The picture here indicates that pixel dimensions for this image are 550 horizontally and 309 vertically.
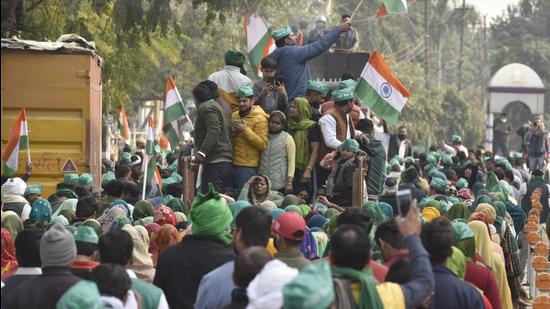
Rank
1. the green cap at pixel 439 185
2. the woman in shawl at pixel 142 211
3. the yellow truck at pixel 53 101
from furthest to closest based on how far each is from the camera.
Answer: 1. the green cap at pixel 439 185
2. the yellow truck at pixel 53 101
3. the woman in shawl at pixel 142 211

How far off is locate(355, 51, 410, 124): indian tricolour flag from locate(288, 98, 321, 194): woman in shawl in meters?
0.64

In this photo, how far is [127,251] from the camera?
8750 millimetres

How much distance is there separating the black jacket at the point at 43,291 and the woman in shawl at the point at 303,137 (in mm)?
8091

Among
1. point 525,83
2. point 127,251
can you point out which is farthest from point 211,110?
point 525,83

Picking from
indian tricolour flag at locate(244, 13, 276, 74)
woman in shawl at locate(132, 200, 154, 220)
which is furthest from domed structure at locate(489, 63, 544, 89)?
woman in shawl at locate(132, 200, 154, 220)

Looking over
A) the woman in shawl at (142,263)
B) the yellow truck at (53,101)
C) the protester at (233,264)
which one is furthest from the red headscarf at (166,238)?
the yellow truck at (53,101)

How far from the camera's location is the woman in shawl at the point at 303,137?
54.0ft

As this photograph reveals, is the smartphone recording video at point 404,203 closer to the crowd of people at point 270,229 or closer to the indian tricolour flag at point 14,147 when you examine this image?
the crowd of people at point 270,229

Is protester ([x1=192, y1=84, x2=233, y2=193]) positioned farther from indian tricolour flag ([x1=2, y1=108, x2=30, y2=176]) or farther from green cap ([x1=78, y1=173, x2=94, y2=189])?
green cap ([x1=78, y1=173, x2=94, y2=189])

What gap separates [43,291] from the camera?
837cm

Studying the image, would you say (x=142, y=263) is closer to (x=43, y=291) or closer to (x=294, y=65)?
(x=43, y=291)

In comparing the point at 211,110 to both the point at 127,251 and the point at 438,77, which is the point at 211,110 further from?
the point at 438,77

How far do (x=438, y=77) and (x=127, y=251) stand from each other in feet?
283

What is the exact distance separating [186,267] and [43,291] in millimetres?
1087
